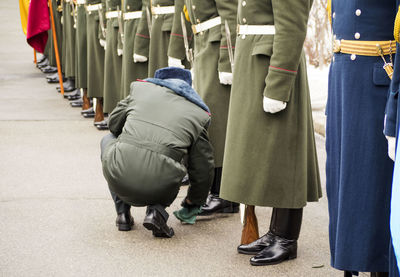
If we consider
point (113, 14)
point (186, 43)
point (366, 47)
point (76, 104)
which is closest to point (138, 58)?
point (113, 14)

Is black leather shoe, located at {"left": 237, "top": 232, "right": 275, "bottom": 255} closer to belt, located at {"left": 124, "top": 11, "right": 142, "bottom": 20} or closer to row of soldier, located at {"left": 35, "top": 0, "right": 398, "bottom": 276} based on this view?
row of soldier, located at {"left": 35, "top": 0, "right": 398, "bottom": 276}

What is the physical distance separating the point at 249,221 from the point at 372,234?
3.87 feet

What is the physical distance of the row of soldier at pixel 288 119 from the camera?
319cm

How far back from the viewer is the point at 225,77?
4.84 m

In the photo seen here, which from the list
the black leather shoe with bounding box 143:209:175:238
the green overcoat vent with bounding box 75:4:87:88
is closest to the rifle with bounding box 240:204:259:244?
the black leather shoe with bounding box 143:209:175:238

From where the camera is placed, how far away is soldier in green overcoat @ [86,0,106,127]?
8914mm

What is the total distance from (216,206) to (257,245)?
0.97 metres

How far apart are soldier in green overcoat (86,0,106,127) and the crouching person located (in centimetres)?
423

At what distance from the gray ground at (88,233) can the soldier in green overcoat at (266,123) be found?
46 cm

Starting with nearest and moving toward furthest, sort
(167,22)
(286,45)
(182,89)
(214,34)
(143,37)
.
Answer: (286,45), (182,89), (214,34), (167,22), (143,37)

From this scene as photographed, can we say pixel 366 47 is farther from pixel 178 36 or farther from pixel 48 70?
pixel 48 70

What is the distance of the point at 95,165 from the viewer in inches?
271

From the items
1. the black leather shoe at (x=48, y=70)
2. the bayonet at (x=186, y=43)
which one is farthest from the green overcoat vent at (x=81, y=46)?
the black leather shoe at (x=48, y=70)

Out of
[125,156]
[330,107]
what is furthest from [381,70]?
[125,156]
